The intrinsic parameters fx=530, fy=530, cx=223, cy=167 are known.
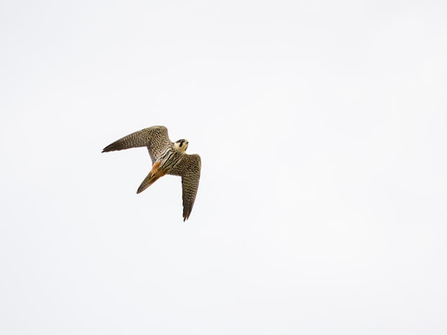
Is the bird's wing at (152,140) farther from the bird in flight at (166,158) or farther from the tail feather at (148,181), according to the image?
the tail feather at (148,181)

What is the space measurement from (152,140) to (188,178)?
169 centimetres

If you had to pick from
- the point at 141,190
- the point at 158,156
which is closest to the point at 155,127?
the point at 158,156

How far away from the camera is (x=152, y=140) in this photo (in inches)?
660

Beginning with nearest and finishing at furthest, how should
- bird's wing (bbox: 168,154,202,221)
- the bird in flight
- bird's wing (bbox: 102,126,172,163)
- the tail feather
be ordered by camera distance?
1. the tail feather
2. the bird in flight
3. bird's wing (bbox: 102,126,172,163)
4. bird's wing (bbox: 168,154,202,221)

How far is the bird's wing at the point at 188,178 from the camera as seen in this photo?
16.8 m

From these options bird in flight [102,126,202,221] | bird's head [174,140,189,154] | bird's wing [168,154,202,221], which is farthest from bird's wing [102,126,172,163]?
bird's wing [168,154,202,221]

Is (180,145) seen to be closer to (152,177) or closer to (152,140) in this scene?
(152,140)

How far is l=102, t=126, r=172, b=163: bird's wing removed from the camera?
16469 mm

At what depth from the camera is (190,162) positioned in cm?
1677

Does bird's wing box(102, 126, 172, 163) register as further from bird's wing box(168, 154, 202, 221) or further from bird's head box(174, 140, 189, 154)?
bird's wing box(168, 154, 202, 221)

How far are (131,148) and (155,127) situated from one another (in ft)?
3.28

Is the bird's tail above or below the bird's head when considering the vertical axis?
below

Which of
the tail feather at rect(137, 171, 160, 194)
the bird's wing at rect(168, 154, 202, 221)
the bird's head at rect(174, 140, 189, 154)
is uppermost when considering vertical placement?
the bird's head at rect(174, 140, 189, 154)

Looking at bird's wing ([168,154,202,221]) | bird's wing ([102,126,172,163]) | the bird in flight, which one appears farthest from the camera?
bird's wing ([168,154,202,221])
